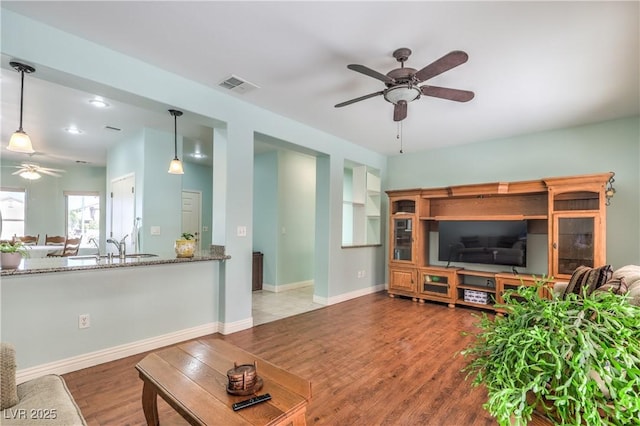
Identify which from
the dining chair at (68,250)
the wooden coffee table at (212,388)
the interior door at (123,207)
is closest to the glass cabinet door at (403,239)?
the wooden coffee table at (212,388)

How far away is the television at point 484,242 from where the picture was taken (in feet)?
14.6

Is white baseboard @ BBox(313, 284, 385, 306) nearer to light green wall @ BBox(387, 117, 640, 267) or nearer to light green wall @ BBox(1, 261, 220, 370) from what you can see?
light green wall @ BBox(1, 261, 220, 370)

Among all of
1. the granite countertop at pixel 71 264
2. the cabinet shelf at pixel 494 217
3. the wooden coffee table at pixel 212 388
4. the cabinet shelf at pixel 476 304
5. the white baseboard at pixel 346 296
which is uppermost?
the cabinet shelf at pixel 494 217

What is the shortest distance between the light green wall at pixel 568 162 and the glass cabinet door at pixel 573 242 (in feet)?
1.67

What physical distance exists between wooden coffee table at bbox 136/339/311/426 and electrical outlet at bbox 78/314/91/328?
1312 millimetres

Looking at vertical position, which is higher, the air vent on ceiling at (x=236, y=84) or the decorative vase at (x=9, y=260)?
the air vent on ceiling at (x=236, y=84)

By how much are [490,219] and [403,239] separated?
1.41 m

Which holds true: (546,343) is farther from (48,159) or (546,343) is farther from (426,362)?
(48,159)

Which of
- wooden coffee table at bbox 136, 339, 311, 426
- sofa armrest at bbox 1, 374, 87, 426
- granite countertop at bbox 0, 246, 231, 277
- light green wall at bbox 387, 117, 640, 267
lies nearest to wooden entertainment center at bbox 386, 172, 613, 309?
light green wall at bbox 387, 117, 640, 267

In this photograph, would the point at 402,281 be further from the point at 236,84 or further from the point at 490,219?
the point at 236,84

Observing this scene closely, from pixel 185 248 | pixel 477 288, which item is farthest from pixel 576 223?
pixel 185 248

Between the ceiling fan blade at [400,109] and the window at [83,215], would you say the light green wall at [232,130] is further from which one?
the window at [83,215]

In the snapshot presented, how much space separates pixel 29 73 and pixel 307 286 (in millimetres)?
5110

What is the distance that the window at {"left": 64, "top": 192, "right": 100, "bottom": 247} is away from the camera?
307 inches
